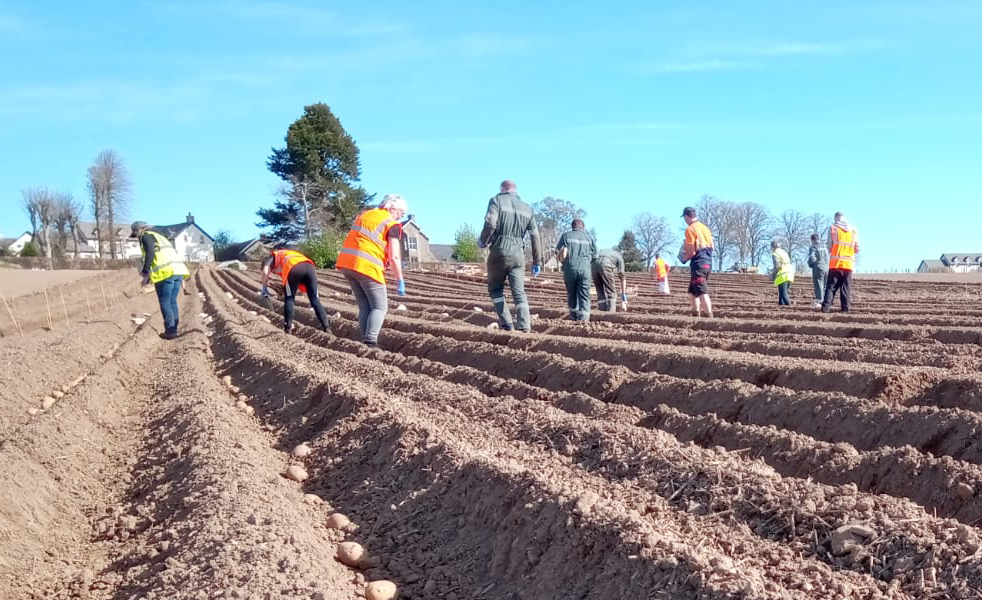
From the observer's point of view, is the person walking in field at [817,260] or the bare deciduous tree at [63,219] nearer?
the person walking in field at [817,260]

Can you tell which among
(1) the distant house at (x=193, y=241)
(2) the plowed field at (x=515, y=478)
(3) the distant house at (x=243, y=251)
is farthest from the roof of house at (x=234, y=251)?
(2) the plowed field at (x=515, y=478)

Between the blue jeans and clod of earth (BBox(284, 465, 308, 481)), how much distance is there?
659 cm

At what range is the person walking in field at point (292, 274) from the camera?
35.5ft

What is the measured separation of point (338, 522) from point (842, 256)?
10.6 m

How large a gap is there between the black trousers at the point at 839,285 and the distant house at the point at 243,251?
60.0 m

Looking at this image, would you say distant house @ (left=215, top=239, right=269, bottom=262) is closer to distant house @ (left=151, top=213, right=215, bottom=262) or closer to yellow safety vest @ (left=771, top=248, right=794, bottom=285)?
distant house @ (left=151, top=213, right=215, bottom=262)

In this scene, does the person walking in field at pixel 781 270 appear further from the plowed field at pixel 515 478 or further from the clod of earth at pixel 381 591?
the clod of earth at pixel 381 591

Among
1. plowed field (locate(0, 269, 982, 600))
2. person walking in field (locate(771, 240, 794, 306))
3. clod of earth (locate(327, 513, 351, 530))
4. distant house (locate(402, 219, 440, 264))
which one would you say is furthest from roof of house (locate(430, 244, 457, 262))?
clod of earth (locate(327, 513, 351, 530))

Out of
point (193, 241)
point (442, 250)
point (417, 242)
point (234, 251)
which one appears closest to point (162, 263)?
point (417, 242)

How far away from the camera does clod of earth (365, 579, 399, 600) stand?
2938 millimetres

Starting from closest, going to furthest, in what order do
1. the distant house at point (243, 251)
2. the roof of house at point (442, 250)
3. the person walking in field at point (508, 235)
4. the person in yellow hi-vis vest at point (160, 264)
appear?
the person walking in field at point (508, 235)
the person in yellow hi-vis vest at point (160, 264)
the distant house at point (243, 251)
the roof of house at point (442, 250)

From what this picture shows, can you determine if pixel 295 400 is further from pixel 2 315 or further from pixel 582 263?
pixel 2 315

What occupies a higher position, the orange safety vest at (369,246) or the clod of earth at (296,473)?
the orange safety vest at (369,246)

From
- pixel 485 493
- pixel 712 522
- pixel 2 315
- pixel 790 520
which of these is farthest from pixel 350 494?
pixel 2 315
